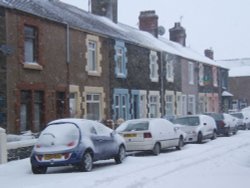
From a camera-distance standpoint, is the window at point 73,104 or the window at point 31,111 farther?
the window at point 73,104

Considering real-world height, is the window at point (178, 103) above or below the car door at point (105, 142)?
above

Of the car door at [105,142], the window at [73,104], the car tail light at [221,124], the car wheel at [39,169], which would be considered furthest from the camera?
the car tail light at [221,124]

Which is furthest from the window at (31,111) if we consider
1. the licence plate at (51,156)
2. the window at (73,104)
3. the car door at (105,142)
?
the licence plate at (51,156)

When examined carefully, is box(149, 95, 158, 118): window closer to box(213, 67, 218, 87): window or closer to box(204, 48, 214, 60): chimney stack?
box(213, 67, 218, 87): window

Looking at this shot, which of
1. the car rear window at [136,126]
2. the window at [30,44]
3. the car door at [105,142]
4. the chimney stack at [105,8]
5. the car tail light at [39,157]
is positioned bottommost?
the car tail light at [39,157]

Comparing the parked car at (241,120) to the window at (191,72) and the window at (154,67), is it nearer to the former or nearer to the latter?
the window at (191,72)

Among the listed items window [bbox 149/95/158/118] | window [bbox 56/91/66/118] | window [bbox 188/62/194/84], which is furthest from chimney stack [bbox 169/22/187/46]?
window [bbox 56/91/66/118]

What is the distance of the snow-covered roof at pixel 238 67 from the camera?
72.1 meters

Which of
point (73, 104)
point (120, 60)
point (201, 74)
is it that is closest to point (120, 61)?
point (120, 60)

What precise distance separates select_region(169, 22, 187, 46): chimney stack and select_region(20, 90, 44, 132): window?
94.2ft

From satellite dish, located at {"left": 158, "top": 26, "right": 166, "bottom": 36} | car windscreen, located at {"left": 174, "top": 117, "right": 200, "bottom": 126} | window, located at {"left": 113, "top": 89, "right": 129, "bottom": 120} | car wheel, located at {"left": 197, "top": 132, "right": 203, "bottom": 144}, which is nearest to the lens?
car wheel, located at {"left": 197, "top": 132, "right": 203, "bottom": 144}

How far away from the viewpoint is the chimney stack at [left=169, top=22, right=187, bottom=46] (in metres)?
49.7

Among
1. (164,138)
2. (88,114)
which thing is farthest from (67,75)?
(164,138)

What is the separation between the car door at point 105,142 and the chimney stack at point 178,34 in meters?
33.7
